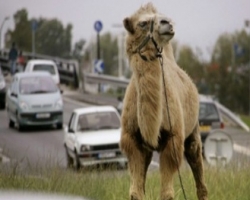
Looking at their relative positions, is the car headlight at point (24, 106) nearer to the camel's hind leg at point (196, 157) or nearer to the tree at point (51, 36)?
the camel's hind leg at point (196, 157)

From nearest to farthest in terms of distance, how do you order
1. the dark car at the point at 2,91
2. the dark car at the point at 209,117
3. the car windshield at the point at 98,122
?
the car windshield at the point at 98,122 < the dark car at the point at 209,117 < the dark car at the point at 2,91

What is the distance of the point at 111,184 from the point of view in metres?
13.4

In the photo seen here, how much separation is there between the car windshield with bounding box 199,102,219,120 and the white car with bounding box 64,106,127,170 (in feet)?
16.6

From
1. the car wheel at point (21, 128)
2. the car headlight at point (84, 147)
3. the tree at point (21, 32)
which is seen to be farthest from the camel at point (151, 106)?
the tree at point (21, 32)

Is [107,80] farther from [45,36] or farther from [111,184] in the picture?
[111,184]

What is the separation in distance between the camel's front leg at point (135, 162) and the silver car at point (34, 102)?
20.8 m

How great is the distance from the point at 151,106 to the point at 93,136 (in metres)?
13.6

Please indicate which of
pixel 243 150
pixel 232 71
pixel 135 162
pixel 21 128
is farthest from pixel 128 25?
pixel 232 71

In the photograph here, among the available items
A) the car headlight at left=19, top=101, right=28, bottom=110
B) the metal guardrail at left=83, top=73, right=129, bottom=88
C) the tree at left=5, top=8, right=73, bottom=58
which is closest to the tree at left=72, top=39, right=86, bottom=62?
the tree at left=5, top=8, right=73, bottom=58

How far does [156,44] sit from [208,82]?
238 ft

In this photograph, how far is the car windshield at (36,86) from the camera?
103ft

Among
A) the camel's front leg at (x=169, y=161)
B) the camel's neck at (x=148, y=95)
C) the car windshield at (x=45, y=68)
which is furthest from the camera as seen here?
the car windshield at (x=45, y=68)

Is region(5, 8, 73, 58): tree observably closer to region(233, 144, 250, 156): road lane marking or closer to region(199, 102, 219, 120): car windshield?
region(199, 102, 219, 120): car windshield

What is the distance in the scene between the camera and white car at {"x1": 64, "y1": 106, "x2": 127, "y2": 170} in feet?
70.9
